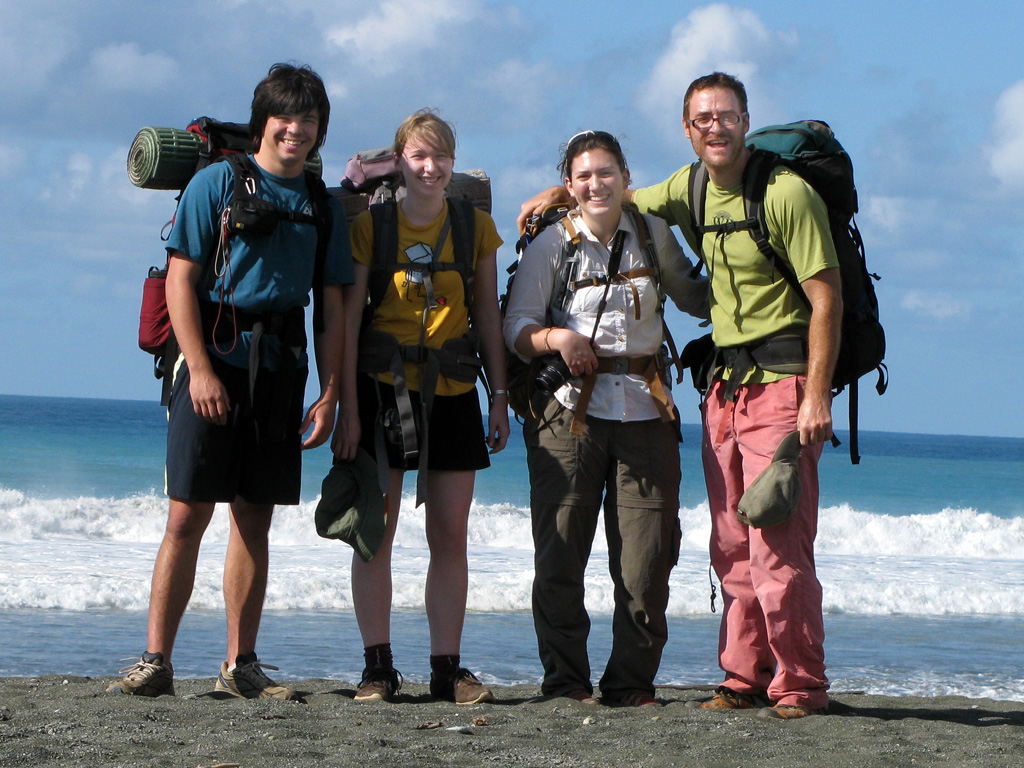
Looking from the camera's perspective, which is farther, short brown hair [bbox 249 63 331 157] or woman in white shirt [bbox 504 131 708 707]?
woman in white shirt [bbox 504 131 708 707]

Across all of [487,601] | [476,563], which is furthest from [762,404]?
[476,563]

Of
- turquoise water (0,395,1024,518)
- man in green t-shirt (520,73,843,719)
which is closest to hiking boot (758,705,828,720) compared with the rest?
man in green t-shirt (520,73,843,719)

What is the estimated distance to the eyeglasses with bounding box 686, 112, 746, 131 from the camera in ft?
12.1

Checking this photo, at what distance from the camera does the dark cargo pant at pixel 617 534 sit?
3.83m

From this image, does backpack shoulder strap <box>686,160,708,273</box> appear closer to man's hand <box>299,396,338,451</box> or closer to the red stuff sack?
man's hand <box>299,396,338,451</box>

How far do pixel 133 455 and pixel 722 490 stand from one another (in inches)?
1170

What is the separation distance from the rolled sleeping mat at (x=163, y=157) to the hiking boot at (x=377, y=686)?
6.32ft

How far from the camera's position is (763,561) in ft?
12.0

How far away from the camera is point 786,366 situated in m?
3.69

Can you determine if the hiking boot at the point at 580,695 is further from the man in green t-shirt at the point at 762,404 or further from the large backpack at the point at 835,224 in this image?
the large backpack at the point at 835,224

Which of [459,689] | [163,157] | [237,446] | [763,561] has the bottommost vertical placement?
[459,689]

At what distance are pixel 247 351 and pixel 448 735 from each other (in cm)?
143

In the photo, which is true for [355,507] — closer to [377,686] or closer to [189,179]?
[377,686]

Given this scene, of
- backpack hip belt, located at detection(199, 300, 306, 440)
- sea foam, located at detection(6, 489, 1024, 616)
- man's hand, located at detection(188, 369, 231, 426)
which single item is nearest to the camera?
man's hand, located at detection(188, 369, 231, 426)
